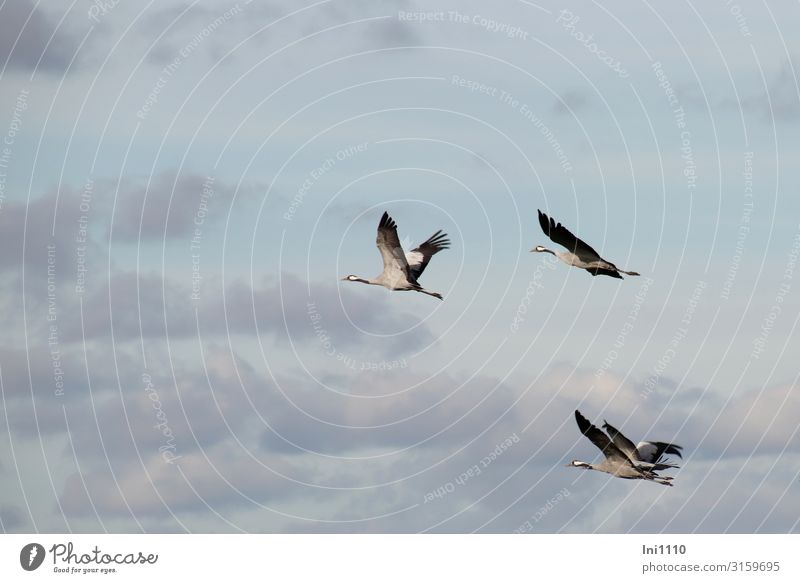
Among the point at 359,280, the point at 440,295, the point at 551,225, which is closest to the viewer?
the point at 551,225

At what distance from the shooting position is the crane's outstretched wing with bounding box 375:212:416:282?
133 metres

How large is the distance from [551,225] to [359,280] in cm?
2196

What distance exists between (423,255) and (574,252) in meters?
9.75

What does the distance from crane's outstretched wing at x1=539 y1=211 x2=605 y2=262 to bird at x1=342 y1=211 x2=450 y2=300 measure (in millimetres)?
8222

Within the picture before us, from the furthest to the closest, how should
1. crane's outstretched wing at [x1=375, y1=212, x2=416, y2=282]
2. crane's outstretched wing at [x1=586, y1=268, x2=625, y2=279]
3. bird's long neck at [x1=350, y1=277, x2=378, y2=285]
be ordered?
bird's long neck at [x1=350, y1=277, x2=378, y2=285] < crane's outstretched wing at [x1=586, y1=268, x2=625, y2=279] < crane's outstretched wing at [x1=375, y1=212, x2=416, y2=282]

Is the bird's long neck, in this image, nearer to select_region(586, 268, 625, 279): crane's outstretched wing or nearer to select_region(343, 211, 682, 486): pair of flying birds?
select_region(343, 211, 682, 486): pair of flying birds
